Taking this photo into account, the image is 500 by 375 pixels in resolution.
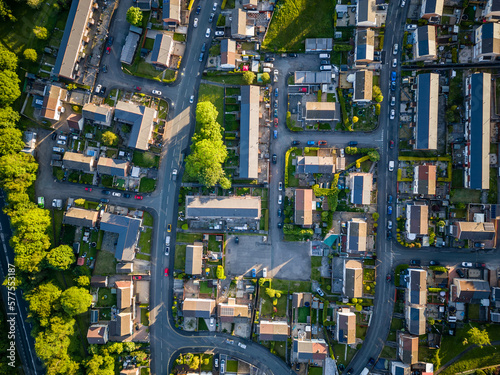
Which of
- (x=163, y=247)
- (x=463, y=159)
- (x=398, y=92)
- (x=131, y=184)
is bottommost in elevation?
(x=163, y=247)

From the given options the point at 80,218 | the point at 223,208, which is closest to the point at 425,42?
the point at 223,208

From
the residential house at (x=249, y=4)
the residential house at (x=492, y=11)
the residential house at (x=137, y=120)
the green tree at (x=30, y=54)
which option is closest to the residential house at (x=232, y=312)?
the residential house at (x=137, y=120)

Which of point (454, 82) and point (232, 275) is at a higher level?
point (454, 82)

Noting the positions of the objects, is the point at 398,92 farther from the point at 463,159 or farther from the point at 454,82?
the point at 463,159

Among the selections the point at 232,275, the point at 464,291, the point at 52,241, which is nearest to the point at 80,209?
the point at 52,241

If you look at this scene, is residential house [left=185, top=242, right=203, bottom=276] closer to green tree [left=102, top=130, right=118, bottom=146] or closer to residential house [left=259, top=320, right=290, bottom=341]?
residential house [left=259, top=320, right=290, bottom=341]

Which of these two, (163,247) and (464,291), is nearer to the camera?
(464,291)

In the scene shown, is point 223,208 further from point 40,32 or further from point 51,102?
Result: point 40,32

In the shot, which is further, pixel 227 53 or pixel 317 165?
pixel 317 165
